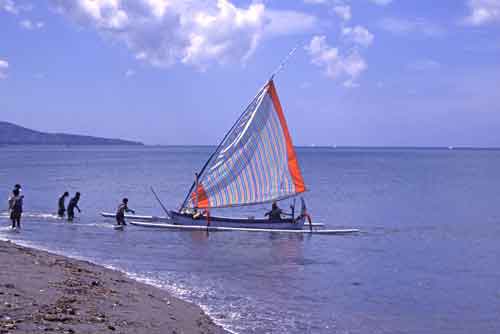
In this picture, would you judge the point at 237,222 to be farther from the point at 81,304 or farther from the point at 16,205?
the point at 81,304

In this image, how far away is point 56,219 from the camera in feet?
99.6

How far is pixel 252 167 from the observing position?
29.0m

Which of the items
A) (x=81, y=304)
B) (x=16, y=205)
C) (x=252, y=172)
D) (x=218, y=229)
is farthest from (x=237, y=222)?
(x=81, y=304)

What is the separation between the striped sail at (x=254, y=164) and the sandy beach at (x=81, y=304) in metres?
13.5

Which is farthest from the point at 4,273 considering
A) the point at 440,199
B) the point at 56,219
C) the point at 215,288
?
the point at 440,199

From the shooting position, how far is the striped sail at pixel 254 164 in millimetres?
28719

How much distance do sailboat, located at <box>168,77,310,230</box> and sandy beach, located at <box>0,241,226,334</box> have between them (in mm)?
13405

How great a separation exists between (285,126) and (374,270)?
11.3 metres

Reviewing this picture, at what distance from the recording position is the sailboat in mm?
28672

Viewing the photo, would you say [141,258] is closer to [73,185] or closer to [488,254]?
[488,254]

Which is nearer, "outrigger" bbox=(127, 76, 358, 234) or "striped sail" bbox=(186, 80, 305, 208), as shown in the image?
"outrigger" bbox=(127, 76, 358, 234)

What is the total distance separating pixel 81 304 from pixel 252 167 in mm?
18553

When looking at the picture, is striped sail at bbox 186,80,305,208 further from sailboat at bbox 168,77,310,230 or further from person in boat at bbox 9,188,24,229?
person in boat at bbox 9,188,24,229

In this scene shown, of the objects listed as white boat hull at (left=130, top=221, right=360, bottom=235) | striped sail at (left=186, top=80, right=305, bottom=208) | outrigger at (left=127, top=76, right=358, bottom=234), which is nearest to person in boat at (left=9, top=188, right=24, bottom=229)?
white boat hull at (left=130, top=221, right=360, bottom=235)
